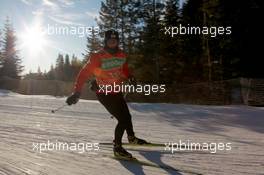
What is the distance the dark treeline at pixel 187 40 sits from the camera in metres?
32.8

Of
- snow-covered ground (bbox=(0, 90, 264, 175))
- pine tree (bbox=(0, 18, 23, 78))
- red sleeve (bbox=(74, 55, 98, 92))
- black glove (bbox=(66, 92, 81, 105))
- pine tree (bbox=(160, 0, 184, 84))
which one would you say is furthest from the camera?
pine tree (bbox=(0, 18, 23, 78))

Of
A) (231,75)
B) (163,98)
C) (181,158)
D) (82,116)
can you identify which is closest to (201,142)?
(181,158)

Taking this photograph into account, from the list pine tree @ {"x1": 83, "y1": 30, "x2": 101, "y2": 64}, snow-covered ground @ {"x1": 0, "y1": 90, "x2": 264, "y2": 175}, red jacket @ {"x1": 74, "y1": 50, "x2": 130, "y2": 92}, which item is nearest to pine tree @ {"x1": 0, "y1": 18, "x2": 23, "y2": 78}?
pine tree @ {"x1": 83, "y1": 30, "x2": 101, "y2": 64}

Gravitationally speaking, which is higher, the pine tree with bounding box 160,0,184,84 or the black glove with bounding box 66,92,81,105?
the pine tree with bounding box 160,0,184,84

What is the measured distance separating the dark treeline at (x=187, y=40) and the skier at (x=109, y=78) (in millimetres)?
26606

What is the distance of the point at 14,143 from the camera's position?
7.90 meters

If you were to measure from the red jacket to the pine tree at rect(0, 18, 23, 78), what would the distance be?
53121 millimetres

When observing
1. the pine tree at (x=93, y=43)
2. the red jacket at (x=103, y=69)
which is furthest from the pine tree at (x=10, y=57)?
the red jacket at (x=103, y=69)

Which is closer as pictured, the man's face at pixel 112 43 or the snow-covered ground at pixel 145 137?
the snow-covered ground at pixel 145 137

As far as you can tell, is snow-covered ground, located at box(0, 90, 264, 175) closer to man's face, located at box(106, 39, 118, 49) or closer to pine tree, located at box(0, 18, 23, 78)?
man's face, located at box(106, 39, 118, 49)

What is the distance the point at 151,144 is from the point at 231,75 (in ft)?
87.9

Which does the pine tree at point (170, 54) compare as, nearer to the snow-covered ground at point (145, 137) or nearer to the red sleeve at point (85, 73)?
the snow-covered ground at point (145, 137)

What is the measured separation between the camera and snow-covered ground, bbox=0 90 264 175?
552 cm

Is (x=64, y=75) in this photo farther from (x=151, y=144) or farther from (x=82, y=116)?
(x=151, y=144)
